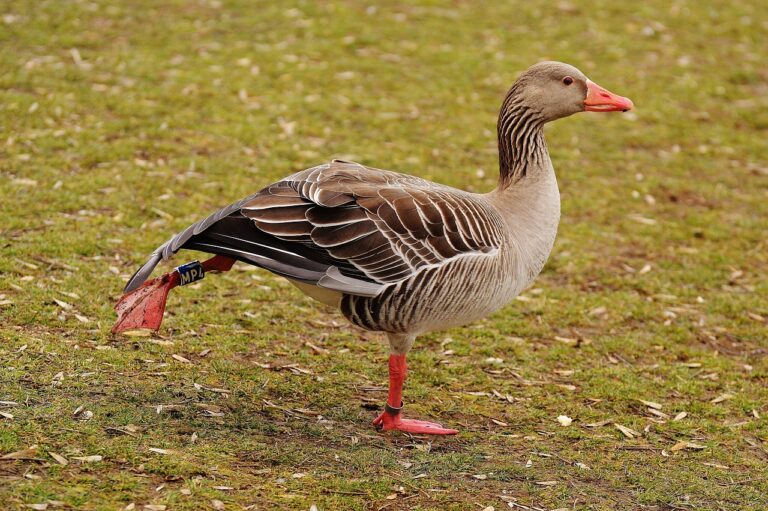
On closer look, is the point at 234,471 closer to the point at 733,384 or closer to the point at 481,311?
the point at 481,311

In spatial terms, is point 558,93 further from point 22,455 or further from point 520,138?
point 22,455

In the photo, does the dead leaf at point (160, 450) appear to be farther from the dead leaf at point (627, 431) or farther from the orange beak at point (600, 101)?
the orange beak at point (600, 101)

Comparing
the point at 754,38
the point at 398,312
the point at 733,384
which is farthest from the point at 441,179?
the point at 754,38

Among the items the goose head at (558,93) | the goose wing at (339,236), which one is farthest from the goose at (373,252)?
the goose head at (558,93)

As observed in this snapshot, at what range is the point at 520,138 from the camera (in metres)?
5.63

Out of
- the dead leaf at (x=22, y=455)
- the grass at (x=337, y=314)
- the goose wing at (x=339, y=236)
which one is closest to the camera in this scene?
the dead leaf at (x=22, y=455)

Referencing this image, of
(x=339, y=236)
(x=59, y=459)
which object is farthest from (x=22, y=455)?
(x=339, y=236)

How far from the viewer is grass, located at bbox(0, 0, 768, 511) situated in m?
4.82

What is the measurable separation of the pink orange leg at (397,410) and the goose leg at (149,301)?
Answer: 119 centimetres

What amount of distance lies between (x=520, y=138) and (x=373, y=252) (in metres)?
1.27

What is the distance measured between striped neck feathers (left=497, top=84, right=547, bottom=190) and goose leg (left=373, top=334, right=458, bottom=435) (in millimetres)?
1168

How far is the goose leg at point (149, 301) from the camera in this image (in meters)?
5.02

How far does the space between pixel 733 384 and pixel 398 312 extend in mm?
2662

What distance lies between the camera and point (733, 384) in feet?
20.8
